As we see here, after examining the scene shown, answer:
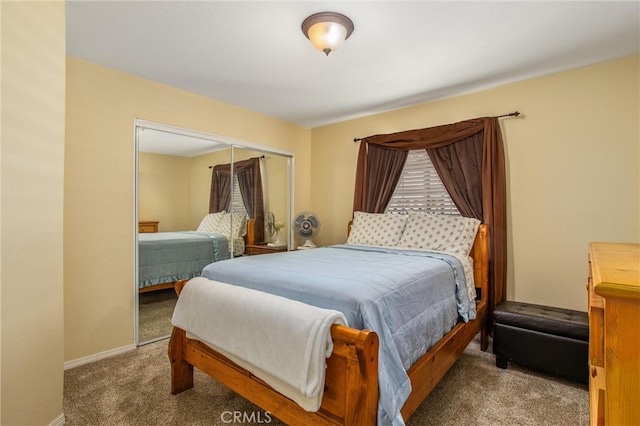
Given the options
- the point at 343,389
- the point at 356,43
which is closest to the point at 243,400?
the point at 343,389

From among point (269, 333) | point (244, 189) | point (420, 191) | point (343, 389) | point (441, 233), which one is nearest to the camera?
point (343, 389)

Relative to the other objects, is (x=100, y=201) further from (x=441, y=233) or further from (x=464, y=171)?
(x=464, y=171)

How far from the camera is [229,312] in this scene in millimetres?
1608

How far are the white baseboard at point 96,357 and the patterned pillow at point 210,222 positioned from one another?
1.23m

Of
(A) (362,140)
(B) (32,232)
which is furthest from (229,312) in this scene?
(A) (362,140)

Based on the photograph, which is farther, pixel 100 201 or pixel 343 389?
pixel 100 201

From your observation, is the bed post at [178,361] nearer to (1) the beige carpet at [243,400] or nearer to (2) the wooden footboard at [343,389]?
(1) the beige carpet at [243,400]

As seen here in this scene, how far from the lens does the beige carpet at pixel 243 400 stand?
5.63ft

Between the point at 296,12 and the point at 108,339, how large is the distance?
2.86 m

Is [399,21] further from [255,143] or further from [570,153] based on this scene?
[255,143]

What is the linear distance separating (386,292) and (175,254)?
235 cm

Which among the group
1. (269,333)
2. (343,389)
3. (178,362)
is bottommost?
(178,362)

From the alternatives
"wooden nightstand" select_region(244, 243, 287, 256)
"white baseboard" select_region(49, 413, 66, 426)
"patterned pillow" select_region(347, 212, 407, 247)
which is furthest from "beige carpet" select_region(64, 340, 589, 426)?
"wooden nightstand" select_region(244, 243, 287, 256)

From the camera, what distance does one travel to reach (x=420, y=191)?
11.3 ft
